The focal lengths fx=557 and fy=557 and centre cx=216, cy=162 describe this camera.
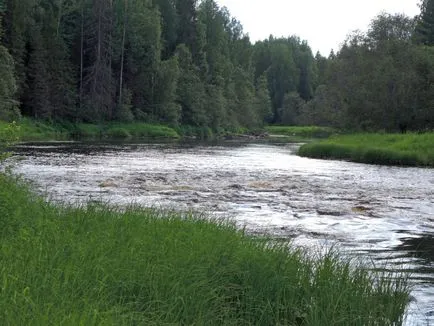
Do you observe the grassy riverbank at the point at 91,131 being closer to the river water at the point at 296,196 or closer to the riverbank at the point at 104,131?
the riverbank at the point at 104,131

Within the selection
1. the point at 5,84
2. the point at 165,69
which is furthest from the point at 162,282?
the point at 165,69

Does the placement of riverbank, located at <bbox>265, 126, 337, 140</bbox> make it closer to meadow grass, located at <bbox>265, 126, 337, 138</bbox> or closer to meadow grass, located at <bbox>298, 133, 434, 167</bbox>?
meadow grass, located at <bbox>265, 126, 337, 138</bbox>

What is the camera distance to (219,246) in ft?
24.5

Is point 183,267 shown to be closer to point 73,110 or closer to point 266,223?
point 266,223

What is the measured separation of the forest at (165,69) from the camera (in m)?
46.6

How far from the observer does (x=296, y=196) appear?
1847cm

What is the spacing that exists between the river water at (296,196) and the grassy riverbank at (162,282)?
48.6 inches

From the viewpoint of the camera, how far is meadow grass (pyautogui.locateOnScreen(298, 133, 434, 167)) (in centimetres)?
3297

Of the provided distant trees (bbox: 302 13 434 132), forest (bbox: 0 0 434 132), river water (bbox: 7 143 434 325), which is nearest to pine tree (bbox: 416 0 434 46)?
forest (bbox: 0 0 434 132)

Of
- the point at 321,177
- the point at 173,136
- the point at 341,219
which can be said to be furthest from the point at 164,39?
the point at 341,219

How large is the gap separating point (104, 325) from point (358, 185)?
1869 centimetres

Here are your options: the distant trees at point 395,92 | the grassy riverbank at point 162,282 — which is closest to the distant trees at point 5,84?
the distant trees at point 395,92

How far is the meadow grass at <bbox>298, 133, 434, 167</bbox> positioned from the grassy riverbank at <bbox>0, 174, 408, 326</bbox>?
26997 millimetres

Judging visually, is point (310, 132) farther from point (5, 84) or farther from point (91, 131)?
point (5, 84)
